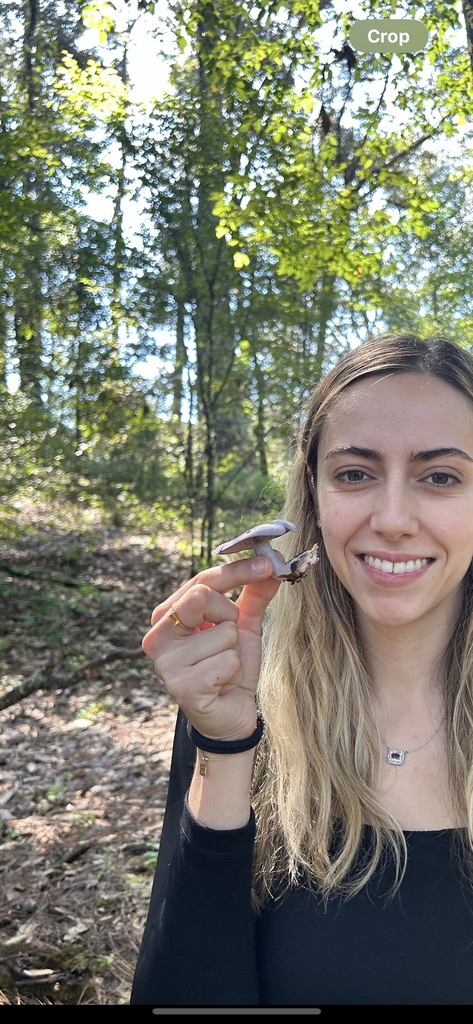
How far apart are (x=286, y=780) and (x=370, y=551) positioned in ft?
1.06

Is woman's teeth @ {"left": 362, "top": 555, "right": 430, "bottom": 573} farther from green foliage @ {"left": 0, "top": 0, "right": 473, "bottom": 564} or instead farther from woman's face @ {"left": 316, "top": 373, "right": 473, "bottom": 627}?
green foliage @ {"left": 0, "top": 0, "right": 473, "bottom": 564}

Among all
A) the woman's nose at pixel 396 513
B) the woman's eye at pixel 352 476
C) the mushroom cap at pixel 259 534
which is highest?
the woman's eye at pixel 352 476

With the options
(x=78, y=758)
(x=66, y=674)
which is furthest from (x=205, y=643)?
(x=66, y=674)

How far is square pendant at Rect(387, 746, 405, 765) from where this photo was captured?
0.90 metres

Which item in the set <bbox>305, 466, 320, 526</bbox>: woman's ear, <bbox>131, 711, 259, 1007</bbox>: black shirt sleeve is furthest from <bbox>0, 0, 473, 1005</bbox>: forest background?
<bbox>131, 711, 259, 1007</bbox>: black shirt sleeve

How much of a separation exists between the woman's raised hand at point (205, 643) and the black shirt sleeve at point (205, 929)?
0.44 feet

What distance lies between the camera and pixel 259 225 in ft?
8.43

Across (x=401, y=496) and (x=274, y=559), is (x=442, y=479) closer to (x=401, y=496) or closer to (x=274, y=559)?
(x=401, y=496)

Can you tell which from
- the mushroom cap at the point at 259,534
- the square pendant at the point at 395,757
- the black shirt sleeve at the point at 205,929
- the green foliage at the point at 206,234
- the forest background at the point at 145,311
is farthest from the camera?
the green foliage at the point at 206,234

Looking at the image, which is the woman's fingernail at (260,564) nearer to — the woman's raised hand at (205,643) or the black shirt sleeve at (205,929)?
the woman's raised hand at (205,643)

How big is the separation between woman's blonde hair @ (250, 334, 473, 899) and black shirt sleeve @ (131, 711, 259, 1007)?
0.24 feet

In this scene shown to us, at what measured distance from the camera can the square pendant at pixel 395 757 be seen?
2.94 ft

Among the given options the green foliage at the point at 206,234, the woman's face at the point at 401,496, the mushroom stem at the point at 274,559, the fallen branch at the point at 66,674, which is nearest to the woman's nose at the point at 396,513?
the woman's face at the point at 401,496

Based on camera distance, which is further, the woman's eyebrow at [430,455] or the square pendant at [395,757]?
the square pendant at [395,757]
